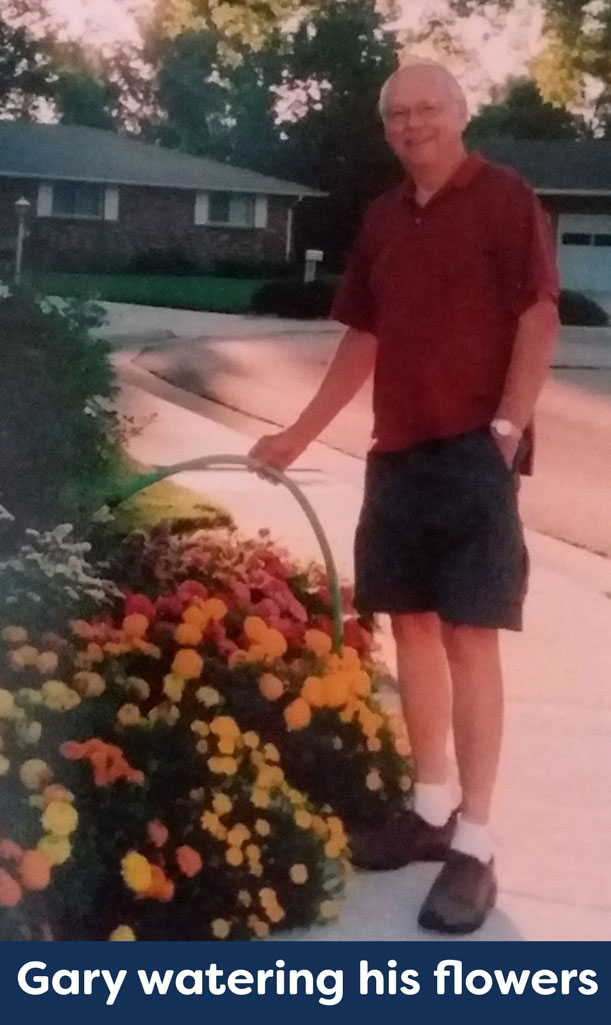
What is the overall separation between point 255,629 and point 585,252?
4.55ft

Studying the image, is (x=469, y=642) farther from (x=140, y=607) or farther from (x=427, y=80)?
(x=427, y=80)

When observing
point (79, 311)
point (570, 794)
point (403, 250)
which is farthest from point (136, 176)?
point (570, 794)

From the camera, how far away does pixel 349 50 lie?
2.63m

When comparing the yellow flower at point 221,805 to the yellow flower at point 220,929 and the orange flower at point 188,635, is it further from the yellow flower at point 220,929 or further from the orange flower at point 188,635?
the orange flower at point 188,635

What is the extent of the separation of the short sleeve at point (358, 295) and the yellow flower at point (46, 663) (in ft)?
2.20

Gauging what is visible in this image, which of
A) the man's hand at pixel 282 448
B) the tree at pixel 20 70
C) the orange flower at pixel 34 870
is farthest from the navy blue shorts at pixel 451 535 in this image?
the tree at pixel 20 70

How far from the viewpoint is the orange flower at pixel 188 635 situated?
2.27 metres

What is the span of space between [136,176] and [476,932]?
1718 millimetres

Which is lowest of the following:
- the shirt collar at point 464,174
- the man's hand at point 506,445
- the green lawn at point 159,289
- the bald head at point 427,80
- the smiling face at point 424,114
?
the man's hand at point 506,445

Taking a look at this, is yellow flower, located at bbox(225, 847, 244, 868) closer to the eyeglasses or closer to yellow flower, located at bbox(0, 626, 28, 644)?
yellow flower, located at bbox(0, 626, 28, 644)

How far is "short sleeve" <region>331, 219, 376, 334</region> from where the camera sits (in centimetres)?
215

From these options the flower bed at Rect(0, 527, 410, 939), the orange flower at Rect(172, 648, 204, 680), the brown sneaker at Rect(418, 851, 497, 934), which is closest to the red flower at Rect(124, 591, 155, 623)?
the flower bed at Rect(0, 527, 410, 939)

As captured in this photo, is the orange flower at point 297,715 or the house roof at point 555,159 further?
the house roof at point 555,159
